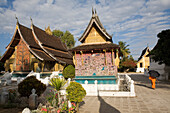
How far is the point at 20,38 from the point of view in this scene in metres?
21.5

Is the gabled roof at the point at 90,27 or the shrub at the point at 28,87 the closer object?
the shrub at the point at 28,87

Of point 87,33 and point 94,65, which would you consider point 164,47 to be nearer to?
point 94,65

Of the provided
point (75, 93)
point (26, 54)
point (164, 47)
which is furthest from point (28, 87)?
point (164, 47)

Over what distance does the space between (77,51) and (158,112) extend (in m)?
10.9

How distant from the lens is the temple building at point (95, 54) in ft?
45.9

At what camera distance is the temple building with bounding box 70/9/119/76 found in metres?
14.0

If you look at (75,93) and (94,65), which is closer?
(75,93)

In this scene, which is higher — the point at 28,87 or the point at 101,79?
the point at 28,87

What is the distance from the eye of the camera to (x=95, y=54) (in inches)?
582

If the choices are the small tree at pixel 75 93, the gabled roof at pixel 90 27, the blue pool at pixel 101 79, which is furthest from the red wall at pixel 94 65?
the small tree at pixel 75 93

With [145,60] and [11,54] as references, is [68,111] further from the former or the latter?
[145,60]

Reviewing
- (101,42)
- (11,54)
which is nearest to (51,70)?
(11,54)

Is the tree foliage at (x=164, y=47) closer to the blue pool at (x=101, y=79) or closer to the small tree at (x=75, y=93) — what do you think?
the blue pool at (x=101, y=79)

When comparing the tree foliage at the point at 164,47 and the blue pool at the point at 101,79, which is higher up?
the tree foliage at the point at 164,47
